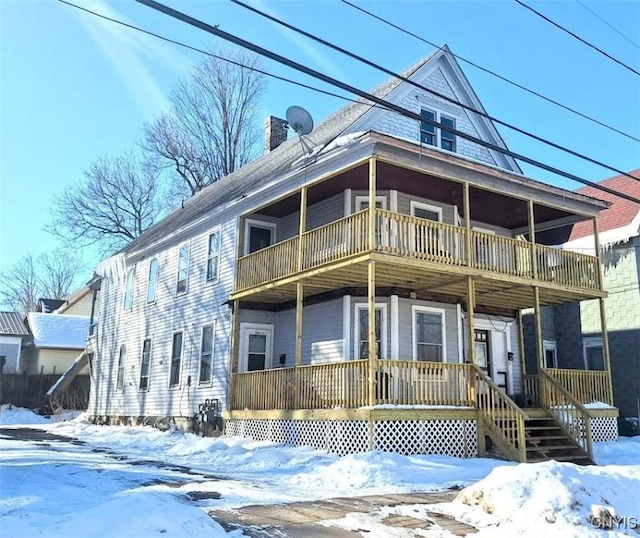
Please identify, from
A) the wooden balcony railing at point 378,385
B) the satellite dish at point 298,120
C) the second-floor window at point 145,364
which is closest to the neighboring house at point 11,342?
the second-floor window at point 145,364

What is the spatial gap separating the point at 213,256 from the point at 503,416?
10359 millimetres

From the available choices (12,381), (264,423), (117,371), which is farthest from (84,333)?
(264,423)

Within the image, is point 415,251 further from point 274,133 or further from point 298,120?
point 274,133

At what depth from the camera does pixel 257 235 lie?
60.0 ft

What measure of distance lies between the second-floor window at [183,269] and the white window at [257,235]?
11.6 ft

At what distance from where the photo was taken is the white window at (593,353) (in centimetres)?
2070

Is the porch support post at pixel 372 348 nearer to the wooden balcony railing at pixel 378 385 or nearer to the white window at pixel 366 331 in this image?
the wooden balcony railing at pixel 378 385

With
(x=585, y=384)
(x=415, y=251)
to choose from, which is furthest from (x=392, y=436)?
(x=585, y=384)

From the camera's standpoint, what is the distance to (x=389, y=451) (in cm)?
1187

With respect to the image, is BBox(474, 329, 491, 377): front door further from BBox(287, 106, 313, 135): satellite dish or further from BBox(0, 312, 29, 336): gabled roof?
BBox(0, 312, 29, 336): gabled roof

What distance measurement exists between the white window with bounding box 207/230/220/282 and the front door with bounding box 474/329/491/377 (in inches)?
318

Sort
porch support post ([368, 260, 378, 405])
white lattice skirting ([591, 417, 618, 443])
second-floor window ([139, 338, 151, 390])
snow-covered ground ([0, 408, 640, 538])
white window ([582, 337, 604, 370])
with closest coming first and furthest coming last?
snow-covered ground ([0, 408, 640, 538]) → porch support post ([368, 260, 378, 405]) → white lattice skirting ([591, 417, 618, 443]) → white window ([582, 337, 604, 370]) → second-floor window ([139, 338, 151, 390])

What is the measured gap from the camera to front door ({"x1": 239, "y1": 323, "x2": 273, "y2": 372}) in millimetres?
17234

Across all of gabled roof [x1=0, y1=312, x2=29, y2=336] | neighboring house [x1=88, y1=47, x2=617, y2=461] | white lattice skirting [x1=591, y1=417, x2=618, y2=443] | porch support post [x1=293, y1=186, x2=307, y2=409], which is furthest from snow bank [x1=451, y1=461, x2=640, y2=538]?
gabled roof [x1=0, y1=312, x2=29, y2=336]
